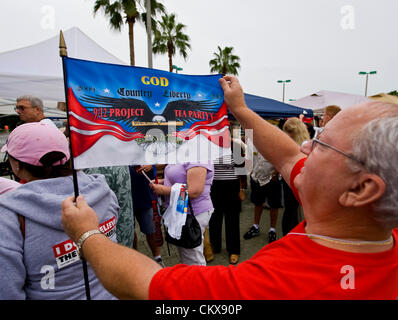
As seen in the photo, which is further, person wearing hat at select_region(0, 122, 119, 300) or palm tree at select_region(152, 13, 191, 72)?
palm tree at select_region(152, 13, 191, 72)

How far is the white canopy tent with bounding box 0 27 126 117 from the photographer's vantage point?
454 cm

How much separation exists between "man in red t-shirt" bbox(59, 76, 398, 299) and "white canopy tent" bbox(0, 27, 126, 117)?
16.6 ft

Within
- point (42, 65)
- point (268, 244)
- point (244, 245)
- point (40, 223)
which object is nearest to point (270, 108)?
point (244, 245)

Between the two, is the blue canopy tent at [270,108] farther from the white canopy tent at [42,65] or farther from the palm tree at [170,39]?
the palm tree at [170,39]

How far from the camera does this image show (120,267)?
79 cm

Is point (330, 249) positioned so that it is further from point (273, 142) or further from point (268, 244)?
point (273, 142)

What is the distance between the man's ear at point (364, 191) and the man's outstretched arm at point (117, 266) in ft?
2.29

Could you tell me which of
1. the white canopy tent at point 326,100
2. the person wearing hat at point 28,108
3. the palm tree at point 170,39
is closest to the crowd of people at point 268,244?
Result: the person wearing hat at point 28,108

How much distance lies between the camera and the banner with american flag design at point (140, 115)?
129cm

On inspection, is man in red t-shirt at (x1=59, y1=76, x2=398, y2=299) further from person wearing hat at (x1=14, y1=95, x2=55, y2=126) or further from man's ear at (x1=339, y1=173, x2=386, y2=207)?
person wearing hat at (x1=14, y1=95, x2=55, y2=126)

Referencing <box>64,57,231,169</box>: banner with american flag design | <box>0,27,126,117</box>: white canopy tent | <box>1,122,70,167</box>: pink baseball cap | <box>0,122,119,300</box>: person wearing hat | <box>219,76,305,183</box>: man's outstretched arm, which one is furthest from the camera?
<box>0,27,126,117</box>: white canopy tent


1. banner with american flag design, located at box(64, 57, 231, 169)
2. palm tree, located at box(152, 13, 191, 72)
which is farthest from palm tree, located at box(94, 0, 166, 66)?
banner with american flag design, located at box(64, 57, 231, 169)

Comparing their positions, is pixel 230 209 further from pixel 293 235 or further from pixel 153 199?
pixel 293 235
